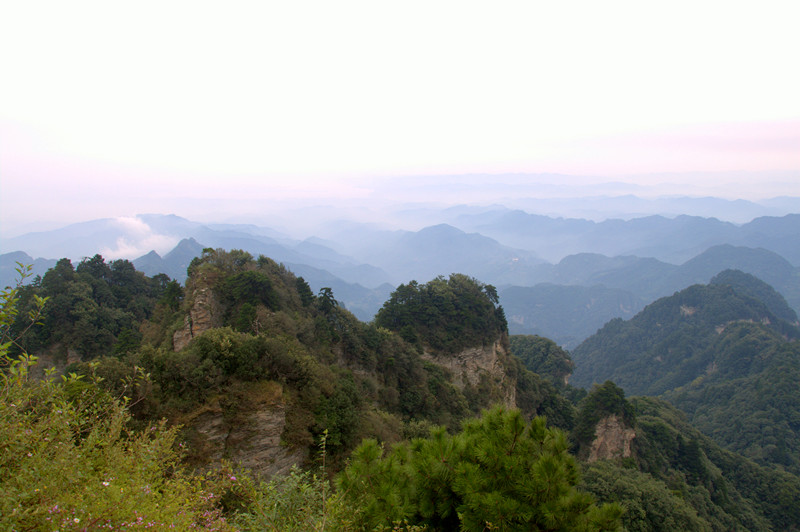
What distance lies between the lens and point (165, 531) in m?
4.14

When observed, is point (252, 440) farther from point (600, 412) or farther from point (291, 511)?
point (600, 412)

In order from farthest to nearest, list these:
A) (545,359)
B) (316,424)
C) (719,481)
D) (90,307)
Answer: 1. (545,359)
2. (719,481)
3. (90,307)
4. (316,424)

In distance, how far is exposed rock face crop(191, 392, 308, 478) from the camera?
11.6 m

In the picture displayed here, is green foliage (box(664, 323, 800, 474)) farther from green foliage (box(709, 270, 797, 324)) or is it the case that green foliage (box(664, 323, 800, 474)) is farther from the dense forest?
green foliage (box(709, 270, 797, 324))

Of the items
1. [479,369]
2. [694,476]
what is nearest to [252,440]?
[479,369]

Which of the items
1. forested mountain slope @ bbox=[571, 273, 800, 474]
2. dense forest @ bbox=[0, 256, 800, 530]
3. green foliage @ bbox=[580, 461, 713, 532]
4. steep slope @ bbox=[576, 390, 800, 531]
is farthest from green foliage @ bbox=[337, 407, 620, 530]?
forested mountain slope @ bbox=[571, 273, 800, 474]

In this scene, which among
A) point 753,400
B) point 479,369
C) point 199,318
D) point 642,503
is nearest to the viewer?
point 199,318

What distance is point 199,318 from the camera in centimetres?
2062

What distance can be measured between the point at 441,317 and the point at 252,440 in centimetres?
2557

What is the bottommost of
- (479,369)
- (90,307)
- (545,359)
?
(545,359)

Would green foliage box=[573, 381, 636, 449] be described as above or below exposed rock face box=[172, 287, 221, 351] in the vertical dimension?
below

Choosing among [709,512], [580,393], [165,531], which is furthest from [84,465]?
[580,393]

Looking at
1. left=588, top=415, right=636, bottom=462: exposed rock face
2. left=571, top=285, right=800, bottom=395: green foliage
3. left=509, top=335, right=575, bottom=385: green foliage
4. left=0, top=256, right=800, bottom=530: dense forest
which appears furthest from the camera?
left=571, top=285, right=800, bottom=395: green foliage

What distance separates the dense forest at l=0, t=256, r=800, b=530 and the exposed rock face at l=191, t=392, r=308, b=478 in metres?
0.06
